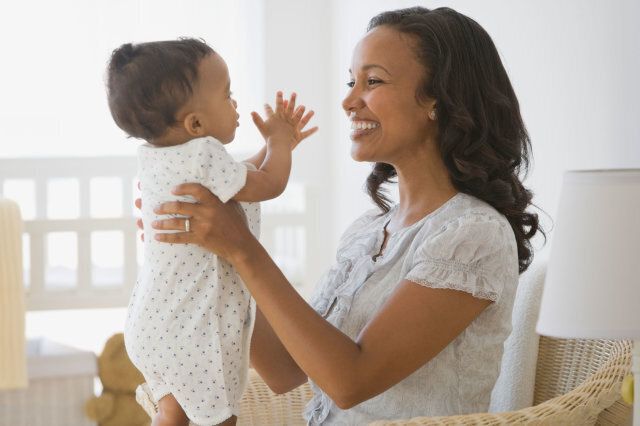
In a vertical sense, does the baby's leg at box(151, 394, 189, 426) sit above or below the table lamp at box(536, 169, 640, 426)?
below

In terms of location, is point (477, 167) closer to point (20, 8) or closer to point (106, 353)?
point (106, 353)

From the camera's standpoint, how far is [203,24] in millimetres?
4832

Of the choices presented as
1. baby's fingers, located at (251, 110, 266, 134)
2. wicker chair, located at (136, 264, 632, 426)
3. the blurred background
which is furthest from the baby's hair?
the blurred background

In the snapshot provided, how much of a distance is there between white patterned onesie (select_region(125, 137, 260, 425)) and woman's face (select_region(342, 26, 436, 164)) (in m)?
0.26

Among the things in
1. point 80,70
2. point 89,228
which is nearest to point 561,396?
point 89,228

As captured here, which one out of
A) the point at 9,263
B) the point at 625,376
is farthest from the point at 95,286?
the point at 625,376

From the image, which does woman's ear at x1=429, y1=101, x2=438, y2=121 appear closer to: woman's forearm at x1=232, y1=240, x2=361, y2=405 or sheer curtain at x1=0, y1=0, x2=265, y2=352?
woman's forearm at x1=232, y1=240, x2=361, y2=405

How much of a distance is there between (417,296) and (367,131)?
34 cm

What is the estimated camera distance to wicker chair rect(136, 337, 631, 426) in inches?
55.0

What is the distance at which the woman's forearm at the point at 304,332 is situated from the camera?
1340 mm

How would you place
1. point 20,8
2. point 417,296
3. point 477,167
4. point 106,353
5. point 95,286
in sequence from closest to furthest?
point 417,296 → point 477,167 → point 106,353 → point 95,286 → point 20,8

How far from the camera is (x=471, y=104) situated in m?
1.52

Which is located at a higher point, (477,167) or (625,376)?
(477,167)

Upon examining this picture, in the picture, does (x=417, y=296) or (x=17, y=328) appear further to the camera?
(x=17, y=328)
